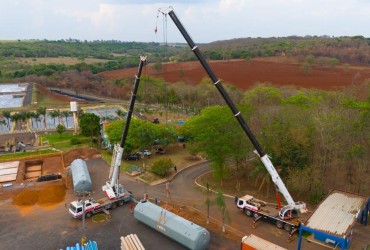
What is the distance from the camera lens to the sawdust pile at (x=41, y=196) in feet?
135

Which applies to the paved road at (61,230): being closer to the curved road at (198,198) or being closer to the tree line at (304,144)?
the curved road at (198,198)

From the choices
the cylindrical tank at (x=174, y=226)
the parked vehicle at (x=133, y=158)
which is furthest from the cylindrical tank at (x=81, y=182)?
the parked vehicle at (x=133, y=158)

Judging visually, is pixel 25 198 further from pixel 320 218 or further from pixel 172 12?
pixel 320 218

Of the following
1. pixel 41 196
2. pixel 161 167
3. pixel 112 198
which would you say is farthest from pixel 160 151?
pixel 41 196

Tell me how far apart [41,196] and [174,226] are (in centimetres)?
2069

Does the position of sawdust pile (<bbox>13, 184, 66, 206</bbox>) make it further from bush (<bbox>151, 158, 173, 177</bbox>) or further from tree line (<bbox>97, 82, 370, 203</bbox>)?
tree line (<bbox>97, 82, 370, 203</bbox>)

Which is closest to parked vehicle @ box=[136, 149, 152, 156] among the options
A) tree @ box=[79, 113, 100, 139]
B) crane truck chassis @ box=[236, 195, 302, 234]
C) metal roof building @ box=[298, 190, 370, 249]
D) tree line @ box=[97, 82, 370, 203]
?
tree line @ box=[97, 82, 370, 203]

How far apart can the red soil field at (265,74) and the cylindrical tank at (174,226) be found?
8070 cm

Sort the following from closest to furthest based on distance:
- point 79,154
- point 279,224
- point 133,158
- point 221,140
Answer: point 279,224, point 221,140, point 79,154, point 133,158

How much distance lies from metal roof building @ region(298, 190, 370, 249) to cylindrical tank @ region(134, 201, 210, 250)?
28.4 ft

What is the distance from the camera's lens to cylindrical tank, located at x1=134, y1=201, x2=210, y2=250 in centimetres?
2920

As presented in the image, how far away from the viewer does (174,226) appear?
30938mm

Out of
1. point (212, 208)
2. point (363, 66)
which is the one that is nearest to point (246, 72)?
point (363, 66)

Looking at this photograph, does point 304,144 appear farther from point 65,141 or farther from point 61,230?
point 65,141
